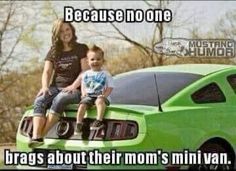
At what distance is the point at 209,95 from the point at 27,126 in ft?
5.97

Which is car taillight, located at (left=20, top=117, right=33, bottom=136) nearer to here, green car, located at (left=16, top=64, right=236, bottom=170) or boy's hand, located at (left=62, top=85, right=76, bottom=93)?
green car, located at (left=16, top=64, right=236, bottom=170)

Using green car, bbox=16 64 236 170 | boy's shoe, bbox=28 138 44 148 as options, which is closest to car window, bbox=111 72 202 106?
green car, bbox=16 64 236 170

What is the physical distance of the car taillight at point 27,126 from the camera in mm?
5465

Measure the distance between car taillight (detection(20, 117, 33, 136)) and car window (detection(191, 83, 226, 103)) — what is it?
1.59m

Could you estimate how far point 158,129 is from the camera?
5.04 metres

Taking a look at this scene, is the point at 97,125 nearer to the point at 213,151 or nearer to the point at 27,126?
the point at 27,126

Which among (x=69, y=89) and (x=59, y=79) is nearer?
(x=69, y=89)

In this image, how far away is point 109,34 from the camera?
7.77 metres

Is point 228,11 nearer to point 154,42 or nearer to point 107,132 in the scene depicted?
point 154,42

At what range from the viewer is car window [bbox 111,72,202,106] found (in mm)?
5520

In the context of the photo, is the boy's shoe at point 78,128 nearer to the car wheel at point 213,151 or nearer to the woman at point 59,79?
the woman at point 59,79
